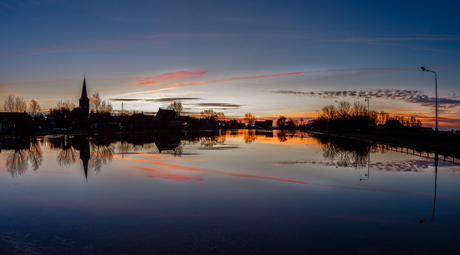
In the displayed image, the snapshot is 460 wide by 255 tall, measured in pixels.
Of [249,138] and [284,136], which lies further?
[284,136]

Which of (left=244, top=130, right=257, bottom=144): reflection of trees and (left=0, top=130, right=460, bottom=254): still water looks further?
(left=244, top=130, right=257, bottom=144): reflection of trees

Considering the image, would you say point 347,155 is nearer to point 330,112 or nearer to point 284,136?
point 284,136

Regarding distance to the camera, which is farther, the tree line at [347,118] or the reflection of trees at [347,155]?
the tree line at [347,118]

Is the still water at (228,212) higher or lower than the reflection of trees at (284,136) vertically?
higher

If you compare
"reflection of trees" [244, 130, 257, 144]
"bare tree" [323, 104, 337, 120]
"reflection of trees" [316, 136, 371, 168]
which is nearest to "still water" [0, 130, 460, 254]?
"reflection of trees" [316, 136, 371, 168]

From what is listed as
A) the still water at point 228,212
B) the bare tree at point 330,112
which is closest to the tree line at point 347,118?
the bare tree at point 330,112

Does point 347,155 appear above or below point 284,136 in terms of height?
above

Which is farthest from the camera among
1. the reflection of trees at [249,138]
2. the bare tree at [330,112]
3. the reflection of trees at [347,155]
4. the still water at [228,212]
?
the bare tree at [330,112]

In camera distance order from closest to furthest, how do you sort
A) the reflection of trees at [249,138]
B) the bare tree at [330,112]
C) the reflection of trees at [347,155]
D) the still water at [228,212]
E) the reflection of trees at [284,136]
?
the still water at [228,212], the reflection of trees at [347,155], the reflection of trees at [249,138], the reflection of trees at [284,136], the bare tree at [330,112]

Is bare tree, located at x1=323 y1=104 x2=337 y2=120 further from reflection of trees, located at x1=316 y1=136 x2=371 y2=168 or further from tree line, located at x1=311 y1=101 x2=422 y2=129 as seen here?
reflection of trees, located at x1=316 y1=136 x2=371 y2=168

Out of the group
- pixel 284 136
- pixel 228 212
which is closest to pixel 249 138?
pixel 284 136

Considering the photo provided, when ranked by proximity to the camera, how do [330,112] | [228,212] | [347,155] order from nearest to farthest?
[228,212] → [347,155] → [330,112]

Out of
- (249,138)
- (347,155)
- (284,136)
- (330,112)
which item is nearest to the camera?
(347,155)

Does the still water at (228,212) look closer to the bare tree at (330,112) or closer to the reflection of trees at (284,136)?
the reflection of trees at (284,136)
